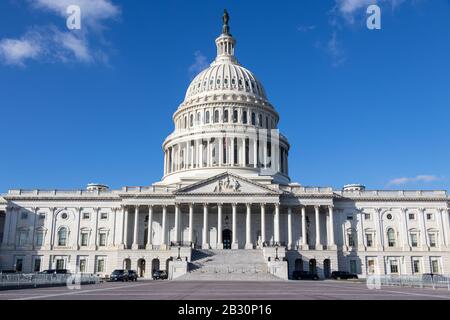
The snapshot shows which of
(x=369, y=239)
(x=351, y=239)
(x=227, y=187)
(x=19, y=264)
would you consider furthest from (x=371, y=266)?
(x=19, y=264)

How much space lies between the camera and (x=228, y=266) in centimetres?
6931

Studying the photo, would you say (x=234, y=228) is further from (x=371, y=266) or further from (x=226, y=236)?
(x=371, y=266)

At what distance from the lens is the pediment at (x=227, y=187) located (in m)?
84.6

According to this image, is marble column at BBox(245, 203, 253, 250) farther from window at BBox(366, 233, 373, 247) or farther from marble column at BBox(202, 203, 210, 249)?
window at BBox(366, 233, 373, 247)

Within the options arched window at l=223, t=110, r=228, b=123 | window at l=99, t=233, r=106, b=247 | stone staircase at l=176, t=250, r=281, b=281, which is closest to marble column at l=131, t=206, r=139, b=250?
window at l=99, t=233, r=106, b=247

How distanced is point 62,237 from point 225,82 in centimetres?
5328

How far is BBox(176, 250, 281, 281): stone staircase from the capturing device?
62781mm

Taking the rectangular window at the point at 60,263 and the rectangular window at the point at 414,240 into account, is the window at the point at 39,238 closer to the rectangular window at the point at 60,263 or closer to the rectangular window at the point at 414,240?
the rectangular window at the point at 60,263

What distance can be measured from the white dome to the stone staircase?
157ft

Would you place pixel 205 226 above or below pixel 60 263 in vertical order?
above

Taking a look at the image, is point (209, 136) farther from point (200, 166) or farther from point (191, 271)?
point (191, 271)

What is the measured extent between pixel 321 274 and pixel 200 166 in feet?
119

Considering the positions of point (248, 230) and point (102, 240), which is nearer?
point (248, 230)

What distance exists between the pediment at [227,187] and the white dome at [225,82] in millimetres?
32610
